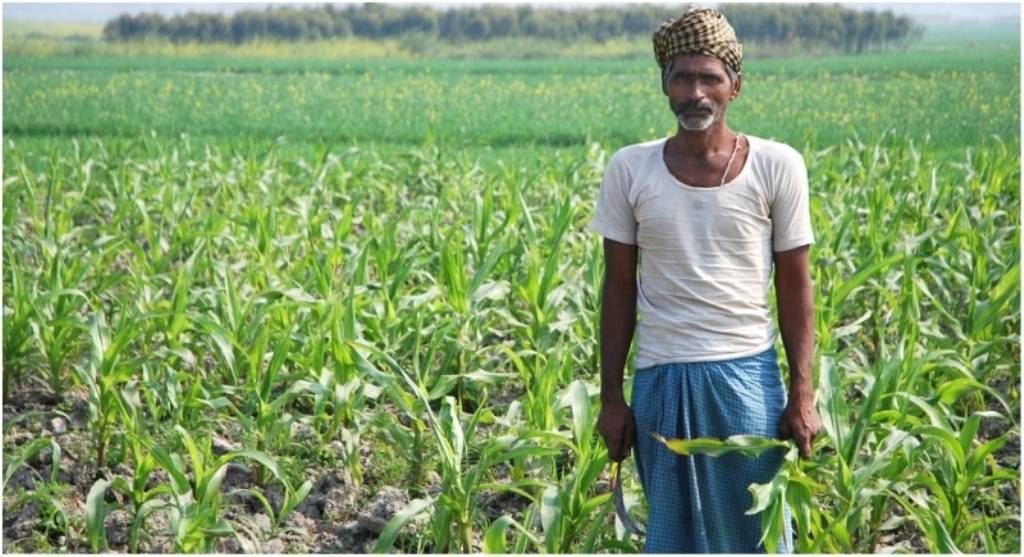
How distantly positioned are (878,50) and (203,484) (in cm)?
2611

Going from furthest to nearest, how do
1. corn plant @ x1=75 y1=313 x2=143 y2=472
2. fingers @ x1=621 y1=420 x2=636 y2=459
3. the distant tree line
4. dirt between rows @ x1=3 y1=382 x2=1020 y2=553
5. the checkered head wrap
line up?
the distant tree line < corn plant @ x1=75 y1=313 x2=143 y2=472 < dirt between rows @ x1=3 y1=382 x2=1020 y2=553 < fingers @ x1=621 y1=420 x2=636 y2=459 < the checkered head wrap

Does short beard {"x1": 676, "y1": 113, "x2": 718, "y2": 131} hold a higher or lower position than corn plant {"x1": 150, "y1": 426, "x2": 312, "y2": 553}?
higher

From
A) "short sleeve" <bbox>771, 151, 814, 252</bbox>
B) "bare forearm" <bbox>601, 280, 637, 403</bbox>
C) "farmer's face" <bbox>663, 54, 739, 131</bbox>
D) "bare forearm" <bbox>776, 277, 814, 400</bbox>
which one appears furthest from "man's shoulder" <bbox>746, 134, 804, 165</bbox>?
"bare forearm" <bbox>601, 280, 637, 403</bbox>

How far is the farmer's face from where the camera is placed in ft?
8.17

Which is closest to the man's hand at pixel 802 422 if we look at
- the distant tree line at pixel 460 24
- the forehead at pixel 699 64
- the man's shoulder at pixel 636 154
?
the man's shoulder at pixel 636 154

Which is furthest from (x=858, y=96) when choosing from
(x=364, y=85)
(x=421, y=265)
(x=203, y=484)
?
(x=203, y=484)

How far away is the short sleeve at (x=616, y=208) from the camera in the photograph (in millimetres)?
2592

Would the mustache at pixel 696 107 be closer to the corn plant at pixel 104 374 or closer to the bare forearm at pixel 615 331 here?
the bare forearm at pixel 615 331

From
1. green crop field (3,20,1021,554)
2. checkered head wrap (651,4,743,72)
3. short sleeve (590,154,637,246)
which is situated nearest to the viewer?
checkered head wrap (651,4,743,72)

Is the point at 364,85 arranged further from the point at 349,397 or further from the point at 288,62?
the point at 349,397

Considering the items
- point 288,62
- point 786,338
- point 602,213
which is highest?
point 602,213

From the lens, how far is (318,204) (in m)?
7.25

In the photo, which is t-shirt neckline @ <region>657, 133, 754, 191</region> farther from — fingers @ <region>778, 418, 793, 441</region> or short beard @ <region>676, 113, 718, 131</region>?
fingers @ <region>778, 418, 793, 441</region>

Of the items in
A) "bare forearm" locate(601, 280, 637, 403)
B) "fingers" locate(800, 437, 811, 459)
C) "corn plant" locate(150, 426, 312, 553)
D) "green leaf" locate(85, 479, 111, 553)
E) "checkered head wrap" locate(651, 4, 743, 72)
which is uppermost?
"checkered head wrap" locate(651, 4, 743, 72)
